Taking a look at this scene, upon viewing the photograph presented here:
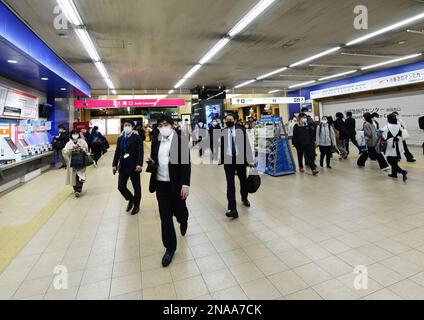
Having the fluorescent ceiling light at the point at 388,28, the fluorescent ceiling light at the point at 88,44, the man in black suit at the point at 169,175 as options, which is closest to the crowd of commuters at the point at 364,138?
the fluorescent ceiling light at the point at 388,28

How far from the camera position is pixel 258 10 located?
4.85 m

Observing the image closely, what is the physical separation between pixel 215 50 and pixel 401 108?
8.68 m

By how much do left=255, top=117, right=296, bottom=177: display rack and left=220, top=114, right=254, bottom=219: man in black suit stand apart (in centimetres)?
266

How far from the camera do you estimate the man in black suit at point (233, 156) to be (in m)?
3.68

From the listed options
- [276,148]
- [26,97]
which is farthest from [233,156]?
[26,97]

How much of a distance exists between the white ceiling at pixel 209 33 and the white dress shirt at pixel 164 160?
322 centimetres

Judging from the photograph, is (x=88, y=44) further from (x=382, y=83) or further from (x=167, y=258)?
(x=382, y=83)

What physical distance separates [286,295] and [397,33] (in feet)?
25.2

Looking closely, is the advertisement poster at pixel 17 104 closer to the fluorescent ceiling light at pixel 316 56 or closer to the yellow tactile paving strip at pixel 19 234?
the yellow tactile paving strip at pixel 19 234

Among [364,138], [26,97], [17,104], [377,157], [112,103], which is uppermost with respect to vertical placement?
[112,103]

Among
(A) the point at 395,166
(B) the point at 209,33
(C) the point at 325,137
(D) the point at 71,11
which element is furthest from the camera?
(C) the point at 325,137

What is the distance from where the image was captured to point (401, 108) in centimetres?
1060

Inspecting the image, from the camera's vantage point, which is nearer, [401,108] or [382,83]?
[382,83]
